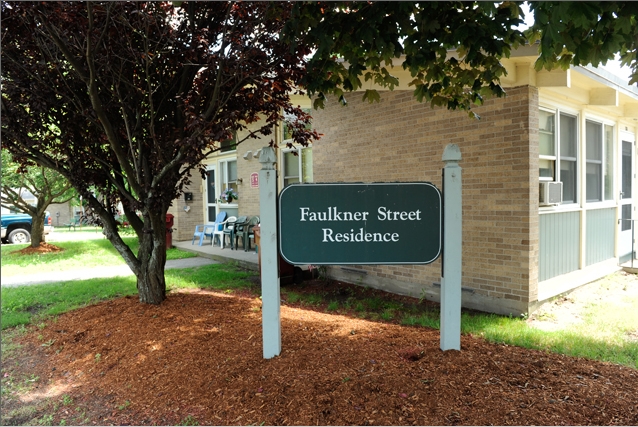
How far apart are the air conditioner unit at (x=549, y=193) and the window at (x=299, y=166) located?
15.9 feet

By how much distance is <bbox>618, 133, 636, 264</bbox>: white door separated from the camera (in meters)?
8.95

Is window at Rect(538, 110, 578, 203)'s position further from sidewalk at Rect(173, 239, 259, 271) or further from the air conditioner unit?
sidewalk at Rect(173, 239, 259, 271)

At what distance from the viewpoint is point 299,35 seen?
439cm

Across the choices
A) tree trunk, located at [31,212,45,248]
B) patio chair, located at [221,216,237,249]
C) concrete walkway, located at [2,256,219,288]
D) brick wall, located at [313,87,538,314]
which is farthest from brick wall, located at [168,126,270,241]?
brick wall, located at [313,87,538,314]

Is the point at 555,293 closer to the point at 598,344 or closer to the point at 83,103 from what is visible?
the point at 598,344


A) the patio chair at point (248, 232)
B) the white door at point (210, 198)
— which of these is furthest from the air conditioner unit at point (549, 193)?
the white door at point (210, 198)

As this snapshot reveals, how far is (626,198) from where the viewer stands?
364 inches

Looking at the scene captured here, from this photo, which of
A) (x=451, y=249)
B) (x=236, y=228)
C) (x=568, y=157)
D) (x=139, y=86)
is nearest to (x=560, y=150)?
(x=568, y=157)

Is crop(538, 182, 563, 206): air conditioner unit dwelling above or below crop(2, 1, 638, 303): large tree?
below

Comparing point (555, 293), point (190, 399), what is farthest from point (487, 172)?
point (190, 399)

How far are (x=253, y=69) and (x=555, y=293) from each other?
5.30 m

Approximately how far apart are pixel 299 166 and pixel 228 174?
14.2ft

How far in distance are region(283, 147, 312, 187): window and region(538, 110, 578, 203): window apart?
470 centimetres

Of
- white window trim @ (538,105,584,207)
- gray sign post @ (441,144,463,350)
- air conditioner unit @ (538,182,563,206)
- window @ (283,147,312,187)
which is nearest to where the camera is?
gray sign post @ (441,144,463,350)
